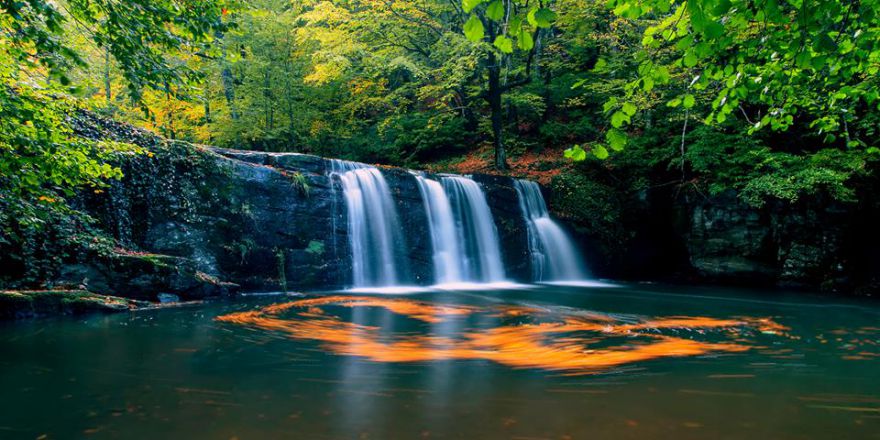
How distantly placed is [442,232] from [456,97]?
32.8 ft

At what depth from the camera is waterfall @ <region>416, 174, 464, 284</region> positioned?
1246cm

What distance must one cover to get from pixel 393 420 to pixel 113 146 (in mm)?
5091

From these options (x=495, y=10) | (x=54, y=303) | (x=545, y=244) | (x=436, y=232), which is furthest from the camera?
(x=545, y=244)

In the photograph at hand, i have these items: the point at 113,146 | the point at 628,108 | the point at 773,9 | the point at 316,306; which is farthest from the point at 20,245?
the point at 773,9

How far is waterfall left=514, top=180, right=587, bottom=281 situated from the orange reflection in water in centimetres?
649

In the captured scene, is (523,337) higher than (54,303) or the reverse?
the reverse

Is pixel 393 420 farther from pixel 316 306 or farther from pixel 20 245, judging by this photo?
pixel 20 245

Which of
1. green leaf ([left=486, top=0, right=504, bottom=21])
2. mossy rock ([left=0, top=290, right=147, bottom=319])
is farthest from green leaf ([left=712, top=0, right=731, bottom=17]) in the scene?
mossy rock ([left=0, top=290, right=147, bottom=319])

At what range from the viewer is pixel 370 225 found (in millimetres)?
11695

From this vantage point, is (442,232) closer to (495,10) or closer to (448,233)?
(448,233)

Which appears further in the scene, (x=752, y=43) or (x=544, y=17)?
(x=752, y=43)

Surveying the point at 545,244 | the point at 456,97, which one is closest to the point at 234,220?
the point at 545,244

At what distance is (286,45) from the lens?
57.0ft

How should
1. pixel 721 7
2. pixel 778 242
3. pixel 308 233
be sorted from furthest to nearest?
pixel 778 242, pixel 308 233, pixel 721 7
